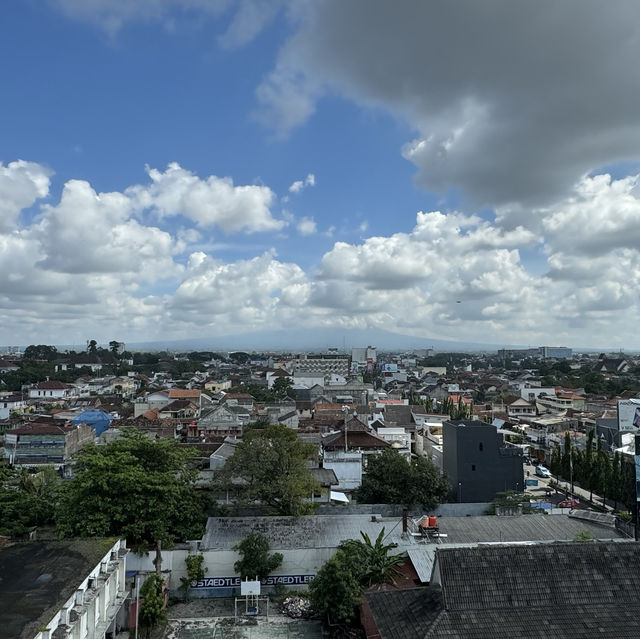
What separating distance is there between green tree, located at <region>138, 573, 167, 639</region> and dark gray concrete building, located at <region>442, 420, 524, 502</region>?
697 inches

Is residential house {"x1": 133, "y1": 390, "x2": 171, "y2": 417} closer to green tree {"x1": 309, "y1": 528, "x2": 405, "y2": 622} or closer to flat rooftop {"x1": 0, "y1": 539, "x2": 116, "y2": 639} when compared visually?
flat rooftop {"x1": 0, "y1": 539, "x2": 116, "y2": 639}

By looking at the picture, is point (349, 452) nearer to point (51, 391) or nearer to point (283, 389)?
point (283, 389)

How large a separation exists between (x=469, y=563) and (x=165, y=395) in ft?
196

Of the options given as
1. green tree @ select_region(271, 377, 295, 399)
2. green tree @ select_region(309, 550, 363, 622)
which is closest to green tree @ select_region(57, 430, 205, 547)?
green tree @ select_region(309, 550, 363, 622)

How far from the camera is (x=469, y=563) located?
1171 centimetres

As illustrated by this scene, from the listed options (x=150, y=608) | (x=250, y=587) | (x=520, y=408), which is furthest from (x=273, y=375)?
(x=150, y=608)

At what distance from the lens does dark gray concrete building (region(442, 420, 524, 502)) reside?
28656 mm

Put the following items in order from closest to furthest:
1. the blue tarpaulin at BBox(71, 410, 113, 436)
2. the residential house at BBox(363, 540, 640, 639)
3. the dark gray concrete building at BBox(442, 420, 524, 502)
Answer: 1. the residential house at BBox(363, 540, 640, 639)
2. the dark gray concrete building at BBox(442, 420, 524, 502)
3. the blue tarpaulin at BBox(71, 410, 113, 436)

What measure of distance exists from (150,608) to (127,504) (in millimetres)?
3989

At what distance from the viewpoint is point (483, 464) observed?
28.8m

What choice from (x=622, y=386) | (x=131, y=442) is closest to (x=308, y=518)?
(x=131, y=442)

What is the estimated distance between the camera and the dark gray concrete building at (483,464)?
28.7m

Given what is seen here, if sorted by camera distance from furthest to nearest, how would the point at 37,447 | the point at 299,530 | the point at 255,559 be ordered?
the point at 37,447, the point at 299,530, the point at 255,559

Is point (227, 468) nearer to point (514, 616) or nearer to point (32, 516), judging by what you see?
point (32, 516)
